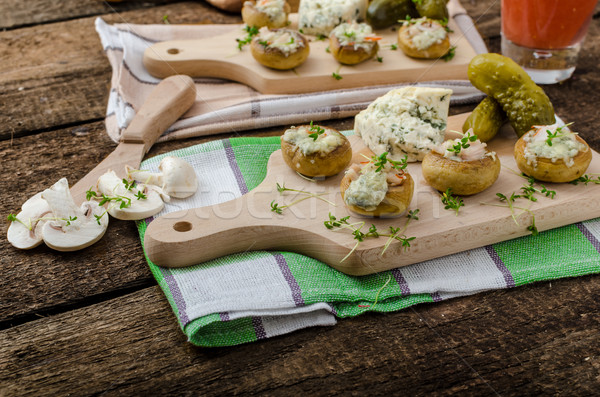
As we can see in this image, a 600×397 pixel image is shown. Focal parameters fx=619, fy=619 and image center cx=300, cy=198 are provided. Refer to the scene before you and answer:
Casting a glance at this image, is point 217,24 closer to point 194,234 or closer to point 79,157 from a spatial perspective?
point 79,157

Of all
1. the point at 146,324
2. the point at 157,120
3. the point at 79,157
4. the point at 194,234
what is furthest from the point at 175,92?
the point at 146,324

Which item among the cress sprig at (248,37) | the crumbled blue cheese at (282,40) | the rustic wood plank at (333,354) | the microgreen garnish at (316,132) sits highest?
the crumbled blue cheese at (282,40)

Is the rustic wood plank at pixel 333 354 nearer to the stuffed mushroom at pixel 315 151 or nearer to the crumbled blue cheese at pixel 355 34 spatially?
the stuffed mushroom at pixel 315 151

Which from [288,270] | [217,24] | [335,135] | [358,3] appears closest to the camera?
[288,270]

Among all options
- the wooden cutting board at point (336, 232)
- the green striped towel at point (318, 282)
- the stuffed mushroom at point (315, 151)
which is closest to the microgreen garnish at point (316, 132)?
the stuffed mushroom at point (315, 151)

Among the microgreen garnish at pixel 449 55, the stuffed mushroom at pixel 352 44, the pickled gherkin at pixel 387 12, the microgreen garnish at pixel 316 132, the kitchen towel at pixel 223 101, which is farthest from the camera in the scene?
the pickled gherkin at pixel 387 12

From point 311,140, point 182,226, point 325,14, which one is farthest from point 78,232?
point 325,14

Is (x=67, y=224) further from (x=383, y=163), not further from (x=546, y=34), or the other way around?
(x=546, y=34)
